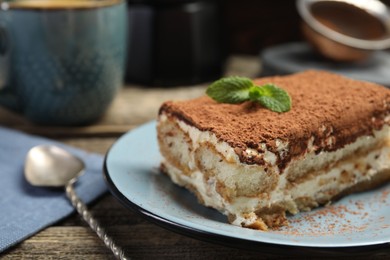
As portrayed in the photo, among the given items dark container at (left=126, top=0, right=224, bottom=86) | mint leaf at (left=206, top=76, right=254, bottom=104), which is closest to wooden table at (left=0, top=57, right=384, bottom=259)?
mint leaf at (left=206, top=76, right=254, bottom=104)

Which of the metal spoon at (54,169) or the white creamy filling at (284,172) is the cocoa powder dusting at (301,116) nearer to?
the white creamy filling at (284,172)

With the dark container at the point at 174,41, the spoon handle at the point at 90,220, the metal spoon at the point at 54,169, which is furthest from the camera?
the dark container at the point at 174,41

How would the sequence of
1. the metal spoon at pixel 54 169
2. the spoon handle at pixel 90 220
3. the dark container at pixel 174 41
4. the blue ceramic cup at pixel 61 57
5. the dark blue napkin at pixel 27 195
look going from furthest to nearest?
the dark container at pixel 174 41 → the blue ceramic cup at pixel 61 57 → the metal spoon at pixel 54 169 → the dark blue napkin at pixel 27 195 → the spoon handle at pixel 90 220

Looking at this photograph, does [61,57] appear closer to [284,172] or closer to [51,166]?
[51,166]

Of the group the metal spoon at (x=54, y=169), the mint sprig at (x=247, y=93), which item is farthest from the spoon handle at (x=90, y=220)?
the mint sprig at (x=247, y=93)

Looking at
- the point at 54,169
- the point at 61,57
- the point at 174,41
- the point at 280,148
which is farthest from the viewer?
the point at 174,41

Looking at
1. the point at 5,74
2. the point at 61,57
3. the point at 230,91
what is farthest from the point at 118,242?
the point at 5,74

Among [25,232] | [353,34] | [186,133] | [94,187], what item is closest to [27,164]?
[94,187]
